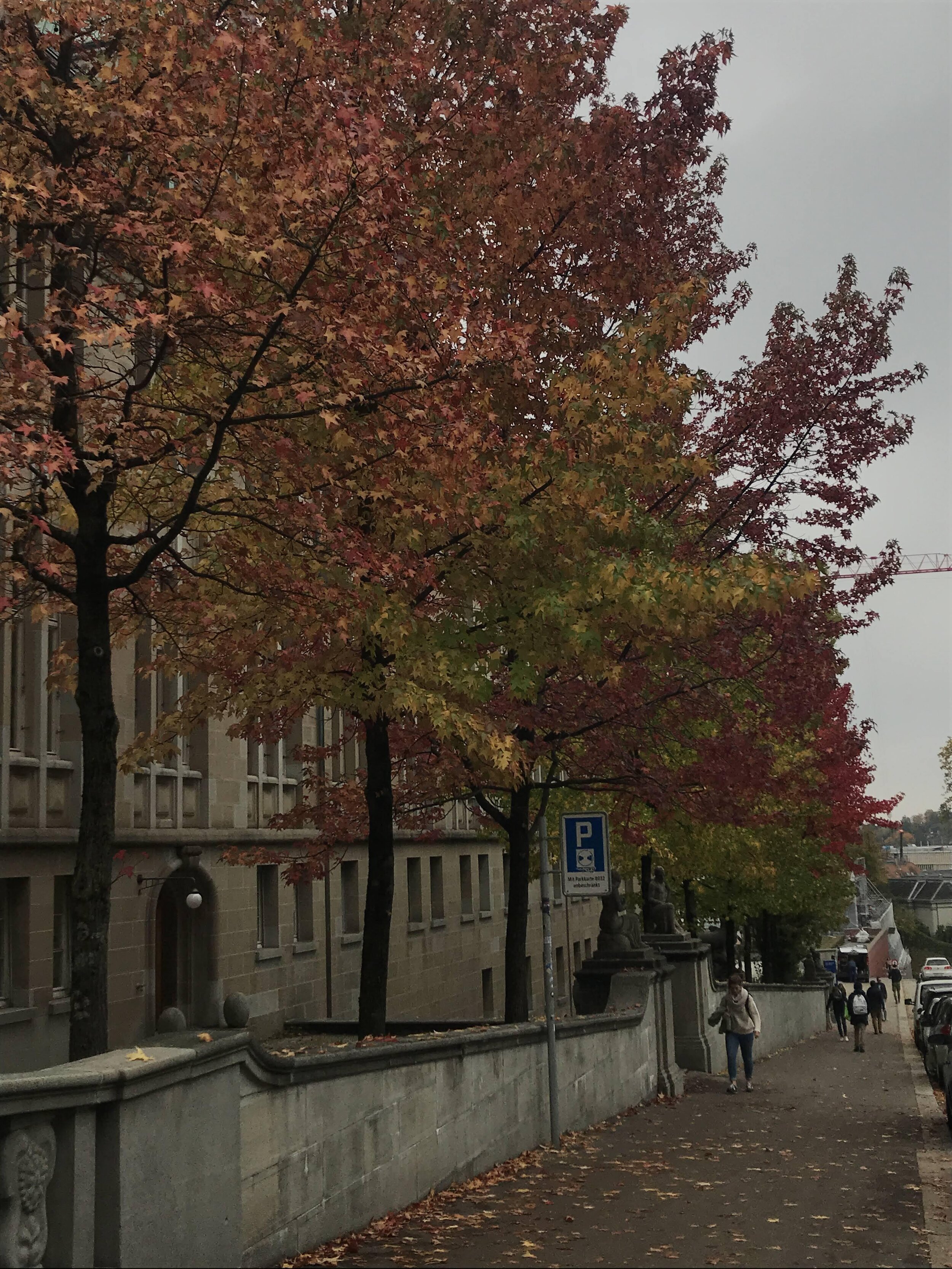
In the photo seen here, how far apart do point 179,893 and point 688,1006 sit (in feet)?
28.1

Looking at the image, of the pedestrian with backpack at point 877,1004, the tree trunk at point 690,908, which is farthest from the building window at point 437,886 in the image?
the pedestrian with backpack at point 877,1004

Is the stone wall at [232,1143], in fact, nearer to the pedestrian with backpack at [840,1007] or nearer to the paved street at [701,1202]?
the paved street at [701,1202]

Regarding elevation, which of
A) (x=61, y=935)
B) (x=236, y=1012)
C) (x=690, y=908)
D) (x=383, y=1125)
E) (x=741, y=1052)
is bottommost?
(x=741, y=1052)

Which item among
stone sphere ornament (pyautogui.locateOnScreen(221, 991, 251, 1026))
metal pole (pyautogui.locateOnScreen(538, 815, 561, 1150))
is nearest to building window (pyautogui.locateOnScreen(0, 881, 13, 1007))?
metal pole (pyautogui.locateOnScreen(538, 815, 561, 1150))

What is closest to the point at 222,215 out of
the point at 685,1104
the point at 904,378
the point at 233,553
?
the point at 233,553

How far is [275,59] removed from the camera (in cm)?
902

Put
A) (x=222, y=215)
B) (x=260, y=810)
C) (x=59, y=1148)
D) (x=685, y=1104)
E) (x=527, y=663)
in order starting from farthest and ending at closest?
(x=260, y=810) < (x=685, y=1104) < (x=527, y=663) < (x=222, y=215) < (x=59, y=1148)

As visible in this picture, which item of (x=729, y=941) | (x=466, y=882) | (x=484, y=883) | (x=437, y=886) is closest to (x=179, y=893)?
(x=437, y=886)

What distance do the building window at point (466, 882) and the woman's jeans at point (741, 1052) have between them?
15214 millimetres

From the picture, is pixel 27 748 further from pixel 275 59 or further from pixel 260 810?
pixel 275 59

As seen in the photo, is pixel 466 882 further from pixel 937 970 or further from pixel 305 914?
pixel 937 970

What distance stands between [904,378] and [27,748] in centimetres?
1120

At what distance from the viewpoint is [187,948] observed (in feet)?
70.8

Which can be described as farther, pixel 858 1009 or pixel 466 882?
pixel 466 882
